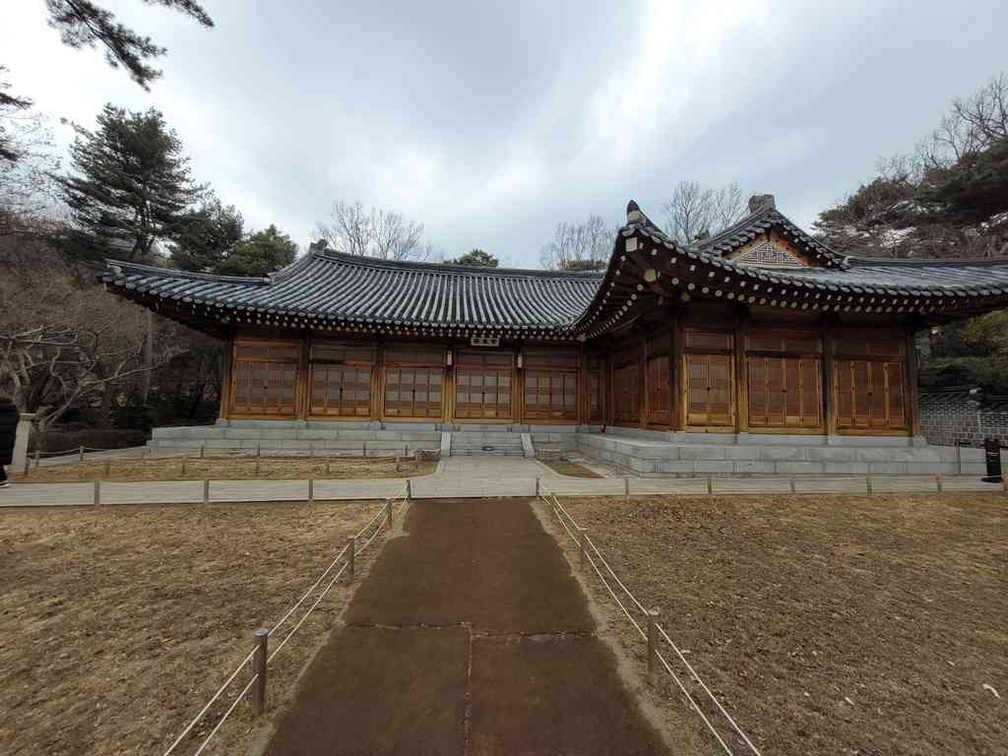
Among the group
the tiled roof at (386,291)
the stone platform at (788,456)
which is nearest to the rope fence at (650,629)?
the stone platform at (788,456)

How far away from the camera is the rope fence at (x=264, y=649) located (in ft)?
7.25

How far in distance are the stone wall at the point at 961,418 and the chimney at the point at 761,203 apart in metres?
10.7

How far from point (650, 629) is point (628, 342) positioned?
12030 mm

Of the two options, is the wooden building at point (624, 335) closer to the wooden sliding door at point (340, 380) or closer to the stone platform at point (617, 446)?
the wooden sliding door at point (340, 380)

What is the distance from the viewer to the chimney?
14.1 m

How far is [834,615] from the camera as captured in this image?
363cm

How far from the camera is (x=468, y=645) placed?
313cm

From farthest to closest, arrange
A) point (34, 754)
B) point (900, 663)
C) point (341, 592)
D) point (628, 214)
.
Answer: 1. point (628, 214)
2. point (341, 592)
3. point (900, 663)
4. point (34, 754)

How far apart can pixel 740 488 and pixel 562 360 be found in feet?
28.3

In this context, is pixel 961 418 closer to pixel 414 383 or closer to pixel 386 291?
pixel 414 383

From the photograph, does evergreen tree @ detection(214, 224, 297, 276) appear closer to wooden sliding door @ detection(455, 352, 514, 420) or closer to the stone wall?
wooden sliding door @ detection(455, 352, 514, 420)

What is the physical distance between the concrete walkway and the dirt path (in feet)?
12.2

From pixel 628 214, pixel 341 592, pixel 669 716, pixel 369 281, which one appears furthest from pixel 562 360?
pixel 669 716

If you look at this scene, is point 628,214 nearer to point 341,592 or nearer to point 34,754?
point 341,592
